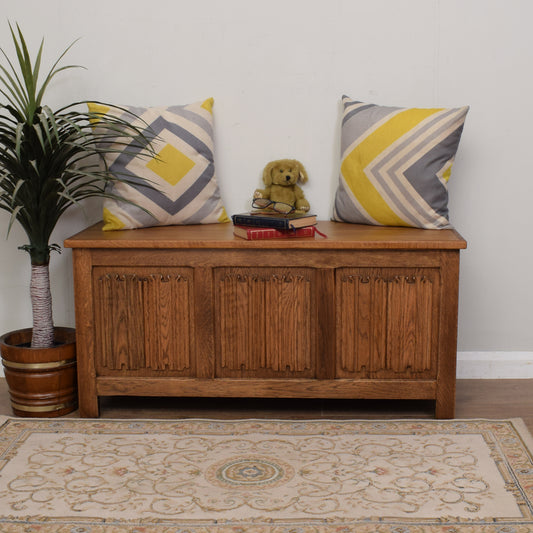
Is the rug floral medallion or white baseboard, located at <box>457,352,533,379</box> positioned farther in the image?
white baseboard, located at <box>457,352,533,379</box>

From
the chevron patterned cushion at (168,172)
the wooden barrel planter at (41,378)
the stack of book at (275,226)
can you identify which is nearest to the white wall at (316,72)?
the chevron patterned cushion at (168,172)

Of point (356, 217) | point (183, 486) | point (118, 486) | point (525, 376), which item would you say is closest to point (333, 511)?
point (183, 486)

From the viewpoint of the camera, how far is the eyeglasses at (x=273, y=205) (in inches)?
112

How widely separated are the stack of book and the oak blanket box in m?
0.04

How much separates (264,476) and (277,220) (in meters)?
0.88

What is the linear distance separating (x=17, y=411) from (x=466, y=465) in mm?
1621

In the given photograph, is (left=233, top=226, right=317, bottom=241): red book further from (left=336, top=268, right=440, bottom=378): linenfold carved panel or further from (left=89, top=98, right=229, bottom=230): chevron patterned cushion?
(left=89, top=98, right=229, bottom=230): chevron patterned cushion

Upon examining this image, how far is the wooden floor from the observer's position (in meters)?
2.80

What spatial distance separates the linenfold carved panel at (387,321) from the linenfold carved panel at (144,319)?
56 centimetres

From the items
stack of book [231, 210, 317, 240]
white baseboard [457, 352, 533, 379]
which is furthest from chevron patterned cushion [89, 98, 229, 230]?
white baseboard [457, 352, 533, 379]

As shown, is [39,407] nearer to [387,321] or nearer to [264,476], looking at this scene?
[264,476]

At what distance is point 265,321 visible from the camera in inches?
107

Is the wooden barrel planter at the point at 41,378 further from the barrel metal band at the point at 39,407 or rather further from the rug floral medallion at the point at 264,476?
the rug floral medallion at the point at 264,476

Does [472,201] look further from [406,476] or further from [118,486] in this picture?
[118,486]
